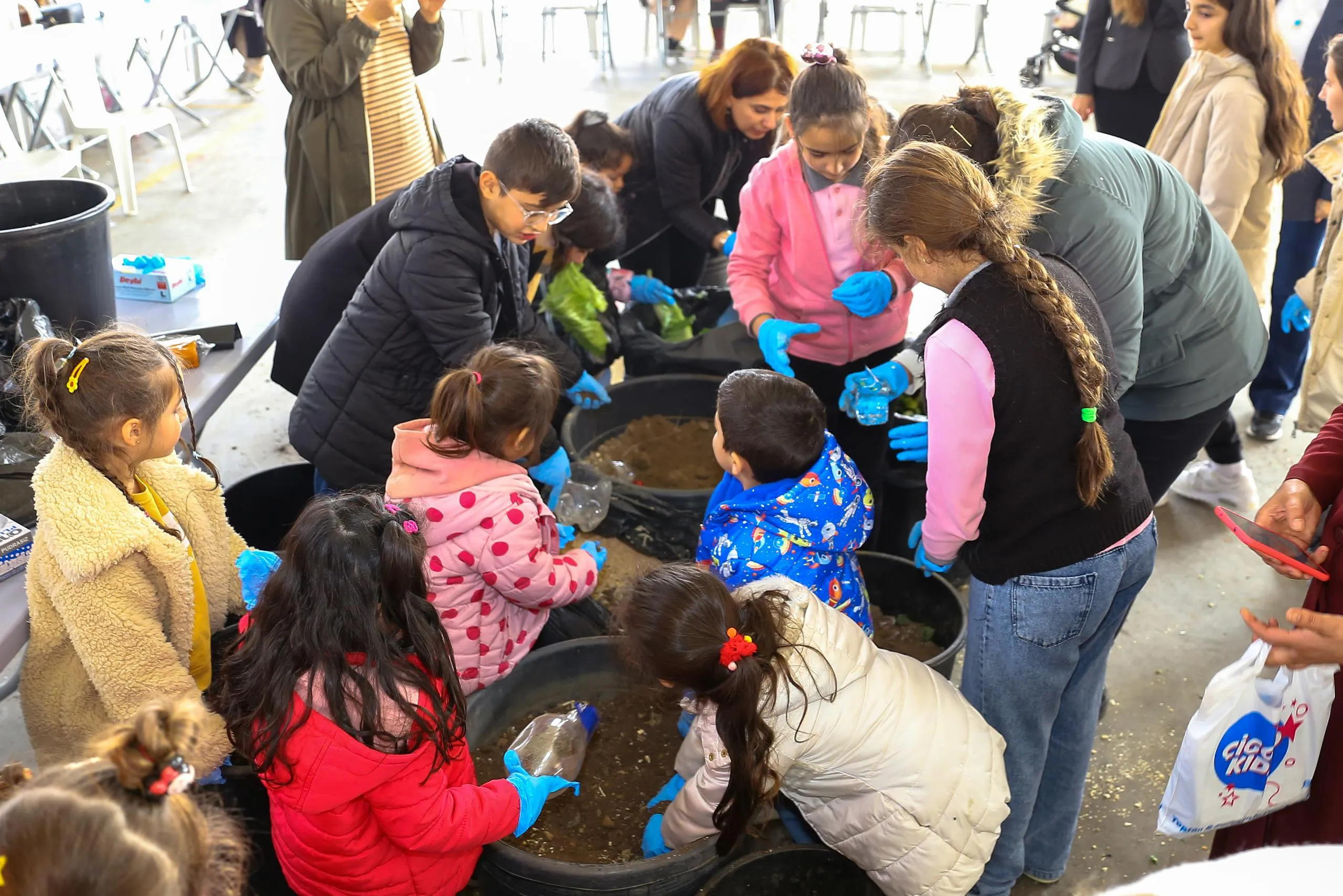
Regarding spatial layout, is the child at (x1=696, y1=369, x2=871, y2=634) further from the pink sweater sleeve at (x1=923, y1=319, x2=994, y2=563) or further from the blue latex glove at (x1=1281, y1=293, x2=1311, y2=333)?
the blue latex glove at (x1=1281, y1=293, x2=1311, y2=333)

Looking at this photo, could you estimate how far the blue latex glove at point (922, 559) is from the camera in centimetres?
190

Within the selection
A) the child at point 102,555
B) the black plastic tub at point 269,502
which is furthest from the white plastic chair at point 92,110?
the child at point 102,555

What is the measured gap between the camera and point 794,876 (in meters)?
1.89

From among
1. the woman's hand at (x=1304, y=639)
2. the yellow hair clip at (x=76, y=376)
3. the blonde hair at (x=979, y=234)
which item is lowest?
the woman's hand at (x=1304, y=639)

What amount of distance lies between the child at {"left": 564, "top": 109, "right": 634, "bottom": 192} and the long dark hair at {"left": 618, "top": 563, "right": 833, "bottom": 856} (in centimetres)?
189

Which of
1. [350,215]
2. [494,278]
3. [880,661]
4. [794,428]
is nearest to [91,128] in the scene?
[350,215]

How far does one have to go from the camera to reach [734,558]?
208cm

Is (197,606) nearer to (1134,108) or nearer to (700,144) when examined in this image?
(700,144)

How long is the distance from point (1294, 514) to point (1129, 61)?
290 cm

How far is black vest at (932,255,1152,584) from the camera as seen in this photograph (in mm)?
1566

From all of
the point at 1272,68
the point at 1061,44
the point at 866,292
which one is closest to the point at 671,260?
the point at 866,292

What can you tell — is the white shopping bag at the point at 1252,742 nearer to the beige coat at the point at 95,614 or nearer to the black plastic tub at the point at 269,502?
the beige coat at the point at 95,614

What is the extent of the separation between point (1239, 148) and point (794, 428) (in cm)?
210

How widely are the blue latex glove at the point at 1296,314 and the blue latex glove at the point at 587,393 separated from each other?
216cm
